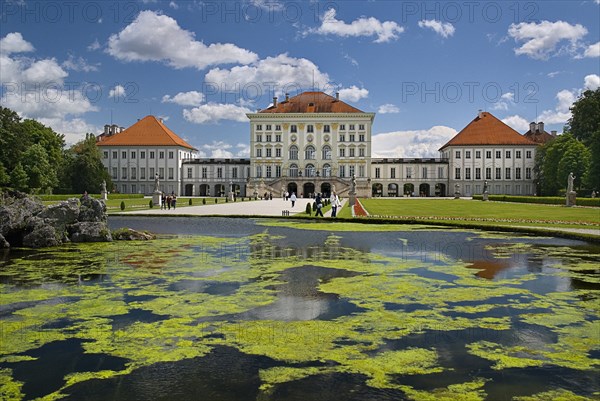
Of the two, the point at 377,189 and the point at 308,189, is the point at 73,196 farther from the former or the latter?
the point at 377,189

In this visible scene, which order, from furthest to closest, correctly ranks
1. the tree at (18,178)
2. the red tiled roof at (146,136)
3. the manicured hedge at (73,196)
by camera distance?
1. the red tiled roof at (146,136)
2. the manicured hedge at (73,196)
3. the tree at (18,178)

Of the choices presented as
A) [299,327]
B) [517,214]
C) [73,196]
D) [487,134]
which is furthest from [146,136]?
[299,327]

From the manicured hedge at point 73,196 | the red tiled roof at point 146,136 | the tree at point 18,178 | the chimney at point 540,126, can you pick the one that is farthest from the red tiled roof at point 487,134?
Result: the tree at point 18,178

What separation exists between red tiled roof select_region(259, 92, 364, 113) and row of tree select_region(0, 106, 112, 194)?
94.1ft

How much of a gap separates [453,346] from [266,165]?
242 feet

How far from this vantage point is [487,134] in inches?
Result: 3098

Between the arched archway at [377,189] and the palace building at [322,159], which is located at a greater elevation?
the palace building at [322,159]

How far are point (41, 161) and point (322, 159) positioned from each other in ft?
133

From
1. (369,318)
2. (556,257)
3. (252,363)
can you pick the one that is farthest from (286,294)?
(556,257)

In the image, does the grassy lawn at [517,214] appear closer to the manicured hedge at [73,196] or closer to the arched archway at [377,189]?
the manicured hedge at [73,196]

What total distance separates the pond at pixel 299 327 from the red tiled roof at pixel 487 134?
69.2m

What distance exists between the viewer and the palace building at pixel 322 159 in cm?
7725

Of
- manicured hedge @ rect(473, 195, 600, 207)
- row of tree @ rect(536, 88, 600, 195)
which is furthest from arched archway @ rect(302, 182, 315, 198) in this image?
row of tree @ rect(536, 88, 600, 195)

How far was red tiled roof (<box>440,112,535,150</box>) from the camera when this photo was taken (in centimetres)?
7719
